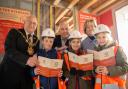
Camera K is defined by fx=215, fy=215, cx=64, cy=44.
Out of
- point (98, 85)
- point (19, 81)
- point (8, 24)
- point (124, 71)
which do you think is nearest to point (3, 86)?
point (19, 81)

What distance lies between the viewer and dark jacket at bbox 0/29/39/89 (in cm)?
219

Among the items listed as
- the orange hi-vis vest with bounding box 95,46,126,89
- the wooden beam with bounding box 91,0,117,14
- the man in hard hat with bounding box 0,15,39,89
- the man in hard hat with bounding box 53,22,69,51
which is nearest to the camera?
the orange hi-vis vest with bounding box 95,46,126,89

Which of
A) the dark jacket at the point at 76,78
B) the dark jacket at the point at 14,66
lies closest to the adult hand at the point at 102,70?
the dark jacket at the point at 76,78

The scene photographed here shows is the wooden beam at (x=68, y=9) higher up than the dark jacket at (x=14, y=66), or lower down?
higher up

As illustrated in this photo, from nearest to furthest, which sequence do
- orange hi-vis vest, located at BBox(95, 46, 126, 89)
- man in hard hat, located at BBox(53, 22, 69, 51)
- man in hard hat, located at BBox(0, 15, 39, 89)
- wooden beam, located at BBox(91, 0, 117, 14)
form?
1. orange hi-vis vest, located at BBox(95, 46, 126, 89)
2. man in hard hat, located at BBox(0, 15, 39, 89)
3. man in hard hat, located at BBox(53, 22, 69, 51)
4. wooden beam, located at BBox(91, 0, 117, 14)

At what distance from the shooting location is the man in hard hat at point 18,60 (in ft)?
7.06

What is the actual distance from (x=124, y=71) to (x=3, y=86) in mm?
1234

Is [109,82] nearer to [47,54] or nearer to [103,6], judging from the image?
[47,54]

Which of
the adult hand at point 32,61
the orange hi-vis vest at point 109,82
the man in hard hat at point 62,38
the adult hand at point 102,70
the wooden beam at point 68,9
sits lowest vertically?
the orange hi-vis vest at point 109,82

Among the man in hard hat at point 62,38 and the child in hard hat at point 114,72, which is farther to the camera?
the man in hard hat at point 62,38

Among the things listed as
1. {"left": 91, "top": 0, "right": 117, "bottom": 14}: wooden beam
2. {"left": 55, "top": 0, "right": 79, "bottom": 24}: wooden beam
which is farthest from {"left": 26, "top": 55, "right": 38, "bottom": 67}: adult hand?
{"left": 91, "top": 0, "right": 117, "bottom": 14}: wooden beam

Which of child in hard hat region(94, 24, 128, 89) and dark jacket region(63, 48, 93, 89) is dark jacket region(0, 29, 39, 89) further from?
child in hard hat region(94, 24, 128, 89)

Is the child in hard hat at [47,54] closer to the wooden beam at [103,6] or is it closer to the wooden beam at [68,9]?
the wooden beam at [68,9]

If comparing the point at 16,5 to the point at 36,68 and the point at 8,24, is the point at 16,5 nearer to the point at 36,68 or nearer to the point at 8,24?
the point at 8,24
